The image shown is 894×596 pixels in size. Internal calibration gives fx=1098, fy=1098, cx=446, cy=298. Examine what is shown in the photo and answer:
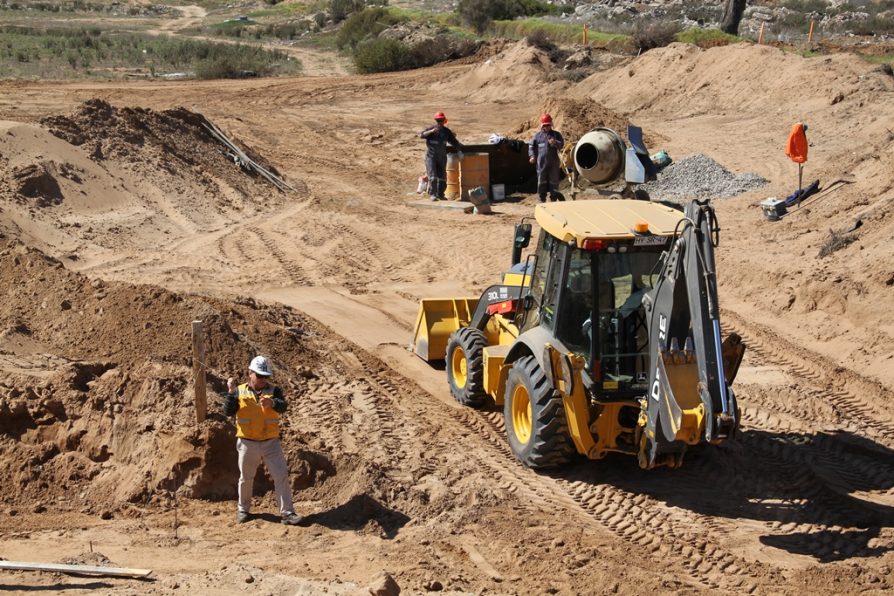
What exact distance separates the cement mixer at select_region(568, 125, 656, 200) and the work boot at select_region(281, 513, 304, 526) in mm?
4701

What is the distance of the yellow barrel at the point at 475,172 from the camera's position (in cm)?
2144

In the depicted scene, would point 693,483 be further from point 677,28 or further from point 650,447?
point 677,28

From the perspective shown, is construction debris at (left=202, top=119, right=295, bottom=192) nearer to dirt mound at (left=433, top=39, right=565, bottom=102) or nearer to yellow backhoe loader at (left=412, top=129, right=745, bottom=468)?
dirt mound at (left=433, top=39, right=565, bottom=102)

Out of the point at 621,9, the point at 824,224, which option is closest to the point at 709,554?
the point at 824,224

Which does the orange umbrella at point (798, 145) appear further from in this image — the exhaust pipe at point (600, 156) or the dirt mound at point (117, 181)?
the dirt mound at point (117, 181)

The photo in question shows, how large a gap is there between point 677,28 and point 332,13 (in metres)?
25.1

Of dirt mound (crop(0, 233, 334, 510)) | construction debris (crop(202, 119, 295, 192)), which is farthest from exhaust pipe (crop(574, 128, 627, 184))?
construction debris (crop(202, 119, 295, 192))

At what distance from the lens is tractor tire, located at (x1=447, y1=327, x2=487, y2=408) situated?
35.4ft

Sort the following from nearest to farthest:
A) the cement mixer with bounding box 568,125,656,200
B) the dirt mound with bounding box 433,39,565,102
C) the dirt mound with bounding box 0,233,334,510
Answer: the dirt mound with bounding box 0,233,334,510 < the cement mixer with bounding box 568,125,656,200 < the dirt mound with bounding box 433,39,565,102

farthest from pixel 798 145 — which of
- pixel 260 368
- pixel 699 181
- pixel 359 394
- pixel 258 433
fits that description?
pixel 258 433

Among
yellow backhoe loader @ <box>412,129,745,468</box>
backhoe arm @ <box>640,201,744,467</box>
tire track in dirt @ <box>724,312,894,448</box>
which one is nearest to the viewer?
backhoe arm @ <box>640,201,744,467</box>

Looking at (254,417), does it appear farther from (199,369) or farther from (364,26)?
(364,26)

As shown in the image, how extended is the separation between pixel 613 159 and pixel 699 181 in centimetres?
1063

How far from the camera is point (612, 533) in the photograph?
27.8 ft
